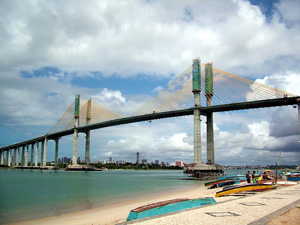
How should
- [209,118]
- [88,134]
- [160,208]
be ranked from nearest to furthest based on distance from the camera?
[160,208]
[209,118]
[88,134]

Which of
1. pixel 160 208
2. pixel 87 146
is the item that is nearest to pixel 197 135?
pixel 160 208

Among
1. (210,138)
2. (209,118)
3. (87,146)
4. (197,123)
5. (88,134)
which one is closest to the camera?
(197,123)

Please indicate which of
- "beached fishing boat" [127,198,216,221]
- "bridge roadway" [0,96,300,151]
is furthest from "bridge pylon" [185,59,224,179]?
"beached fishing boat" [127,198,216,221]

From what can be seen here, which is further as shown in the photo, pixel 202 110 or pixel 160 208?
pixel 202 110

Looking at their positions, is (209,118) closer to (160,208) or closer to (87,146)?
(87,146)

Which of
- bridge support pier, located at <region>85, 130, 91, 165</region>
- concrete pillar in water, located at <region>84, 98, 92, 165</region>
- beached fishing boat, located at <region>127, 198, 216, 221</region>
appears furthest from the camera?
bridge support pier, located at <region>85, 130, 91, 165</region>

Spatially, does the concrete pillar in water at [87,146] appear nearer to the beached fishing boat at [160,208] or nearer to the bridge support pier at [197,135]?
the bridge support pier at [197,135]

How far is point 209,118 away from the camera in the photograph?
212ft

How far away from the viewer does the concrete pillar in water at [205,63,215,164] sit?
6150 cm

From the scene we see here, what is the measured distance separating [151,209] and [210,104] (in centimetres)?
5340

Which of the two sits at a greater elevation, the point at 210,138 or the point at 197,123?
the point at 197,123

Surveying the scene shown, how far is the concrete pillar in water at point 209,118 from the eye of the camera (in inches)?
2421

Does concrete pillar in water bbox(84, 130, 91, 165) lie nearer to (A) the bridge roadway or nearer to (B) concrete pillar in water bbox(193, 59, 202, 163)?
(A) the bridge roadway

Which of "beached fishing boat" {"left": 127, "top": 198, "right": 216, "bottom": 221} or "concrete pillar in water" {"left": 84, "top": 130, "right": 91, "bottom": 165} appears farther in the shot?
"concrete pillar in water" {"left": 84, "top": 130, "right": 91, "bottom": 165}
